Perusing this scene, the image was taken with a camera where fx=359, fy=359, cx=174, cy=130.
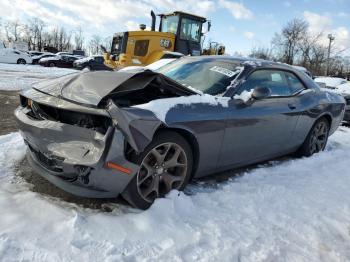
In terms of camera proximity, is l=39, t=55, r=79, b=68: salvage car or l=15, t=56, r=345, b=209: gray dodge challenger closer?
l=15, t=56, r=345, b=209: gray dodge challenger

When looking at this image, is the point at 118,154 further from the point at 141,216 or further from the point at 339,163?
the point at 339,163

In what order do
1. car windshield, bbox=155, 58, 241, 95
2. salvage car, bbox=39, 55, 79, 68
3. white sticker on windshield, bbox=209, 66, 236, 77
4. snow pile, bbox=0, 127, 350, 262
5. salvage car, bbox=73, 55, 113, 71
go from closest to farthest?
snow pile, bbox=0, 127, 350, 262 < car windshield, bbox=155, 58, 241, 95 < white sticker on windshield, bbox=209, 66, 236, 77 < salvage car, bbox=73, 55, 113, 71 < salvage car, bbox=39, 55, 79, 68

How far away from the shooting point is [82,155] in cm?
270

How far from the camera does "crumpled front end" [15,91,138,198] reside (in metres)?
2.68

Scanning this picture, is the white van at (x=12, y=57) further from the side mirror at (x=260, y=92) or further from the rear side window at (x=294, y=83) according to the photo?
the side mirror at (x=260, y=92)

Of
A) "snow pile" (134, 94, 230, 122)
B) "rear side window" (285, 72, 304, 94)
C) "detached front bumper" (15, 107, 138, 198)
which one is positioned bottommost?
"detached front bumper" (15, 107, 138, 198)

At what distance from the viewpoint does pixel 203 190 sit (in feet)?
12.1

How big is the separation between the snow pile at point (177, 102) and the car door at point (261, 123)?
183 mm

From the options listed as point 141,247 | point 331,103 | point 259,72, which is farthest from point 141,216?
point 331,103

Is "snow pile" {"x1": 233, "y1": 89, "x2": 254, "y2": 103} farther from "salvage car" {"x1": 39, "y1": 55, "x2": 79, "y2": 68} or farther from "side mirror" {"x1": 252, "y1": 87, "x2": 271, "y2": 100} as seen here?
"salvage car" {"x1": 39, "y1": 55, "x2": 79, "y2": 68}

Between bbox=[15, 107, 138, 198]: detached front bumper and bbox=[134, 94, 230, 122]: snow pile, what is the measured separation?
46cm

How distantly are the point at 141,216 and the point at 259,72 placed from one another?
2368 mm

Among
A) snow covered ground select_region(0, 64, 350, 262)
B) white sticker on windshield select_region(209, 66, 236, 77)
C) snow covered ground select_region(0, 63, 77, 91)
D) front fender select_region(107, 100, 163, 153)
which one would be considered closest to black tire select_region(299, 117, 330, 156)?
snow covered ground select_region(0, 64, 350, 262)

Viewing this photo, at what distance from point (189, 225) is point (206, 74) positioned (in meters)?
1.91
